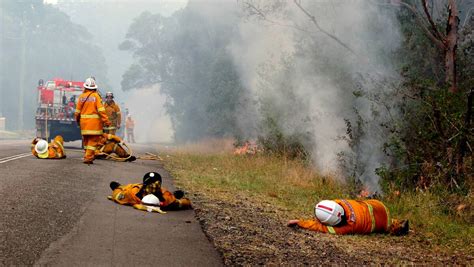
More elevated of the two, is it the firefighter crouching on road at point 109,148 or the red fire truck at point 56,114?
the red fire truck at point 56,114

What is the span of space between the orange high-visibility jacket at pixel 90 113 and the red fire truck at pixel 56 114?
9.70 meters

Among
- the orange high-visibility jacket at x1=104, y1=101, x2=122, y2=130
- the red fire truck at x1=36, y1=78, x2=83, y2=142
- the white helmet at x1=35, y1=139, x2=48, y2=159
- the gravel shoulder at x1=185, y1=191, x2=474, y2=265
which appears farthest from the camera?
the red fire truck at x1=36, y1=78, x2=83, y2=142

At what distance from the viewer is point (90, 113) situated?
13.2m

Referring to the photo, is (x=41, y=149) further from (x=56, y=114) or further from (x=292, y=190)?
(x=56, y=114)

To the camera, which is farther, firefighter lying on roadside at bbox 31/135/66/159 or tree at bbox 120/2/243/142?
tree at bbox 120/2/243/142

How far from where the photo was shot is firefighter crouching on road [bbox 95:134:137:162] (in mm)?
14633

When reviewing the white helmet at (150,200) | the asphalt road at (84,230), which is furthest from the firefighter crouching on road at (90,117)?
the white helmet at (150,200)

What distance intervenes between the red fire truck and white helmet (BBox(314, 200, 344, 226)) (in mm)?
16842

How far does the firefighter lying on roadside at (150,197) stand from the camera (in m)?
7.73

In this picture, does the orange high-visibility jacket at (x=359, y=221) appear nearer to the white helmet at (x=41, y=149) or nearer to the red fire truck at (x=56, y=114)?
the white helmet at (x=41, y=149)

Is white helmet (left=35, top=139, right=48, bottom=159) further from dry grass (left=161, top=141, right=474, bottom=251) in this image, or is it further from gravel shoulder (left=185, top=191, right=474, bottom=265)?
gravel shoulder (left=185, top=191, right=474, bottom=265)

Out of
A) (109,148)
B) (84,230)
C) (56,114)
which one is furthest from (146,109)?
(84,230)

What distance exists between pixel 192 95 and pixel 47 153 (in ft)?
79.2

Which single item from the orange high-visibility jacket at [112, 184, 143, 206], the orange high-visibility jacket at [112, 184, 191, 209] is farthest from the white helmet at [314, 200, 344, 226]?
the orange high-visibility jacket at [112, 184, 143, 206]
